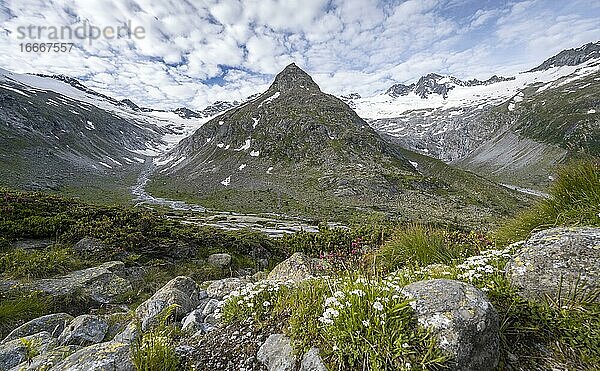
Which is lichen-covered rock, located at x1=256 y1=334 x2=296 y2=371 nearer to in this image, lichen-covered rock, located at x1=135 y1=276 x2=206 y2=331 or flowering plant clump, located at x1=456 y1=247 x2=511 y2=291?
lichen-covered rock, located at x1=135 y1=276 x2=206 y2=331

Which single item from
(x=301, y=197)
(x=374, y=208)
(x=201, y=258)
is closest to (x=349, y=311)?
(x=201, y=258)

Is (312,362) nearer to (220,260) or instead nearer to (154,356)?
(154,356)

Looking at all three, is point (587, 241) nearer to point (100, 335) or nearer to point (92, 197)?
point (100, 335)

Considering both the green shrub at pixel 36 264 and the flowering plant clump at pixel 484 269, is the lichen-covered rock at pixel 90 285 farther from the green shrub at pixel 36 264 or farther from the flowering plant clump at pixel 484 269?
the flowering plant clump at pixel 484 269

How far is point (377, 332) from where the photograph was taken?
381cm

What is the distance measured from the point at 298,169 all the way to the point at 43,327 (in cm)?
14477

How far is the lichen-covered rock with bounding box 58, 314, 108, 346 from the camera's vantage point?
6.73 m

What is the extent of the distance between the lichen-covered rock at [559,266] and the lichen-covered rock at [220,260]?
17226 millimetres

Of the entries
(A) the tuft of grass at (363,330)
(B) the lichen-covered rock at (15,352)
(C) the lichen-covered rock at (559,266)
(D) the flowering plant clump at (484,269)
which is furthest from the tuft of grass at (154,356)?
(C) the lichen-covered rock at (559,266)

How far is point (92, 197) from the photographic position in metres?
110

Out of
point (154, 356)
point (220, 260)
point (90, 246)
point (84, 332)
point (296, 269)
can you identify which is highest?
point (154, 356)

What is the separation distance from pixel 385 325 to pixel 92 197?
129893 millimetres

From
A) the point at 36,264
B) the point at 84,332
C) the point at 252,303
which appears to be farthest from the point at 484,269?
the point at 36,264

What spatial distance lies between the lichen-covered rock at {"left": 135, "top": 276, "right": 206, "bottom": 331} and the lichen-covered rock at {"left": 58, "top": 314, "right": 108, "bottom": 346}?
2.75ft
